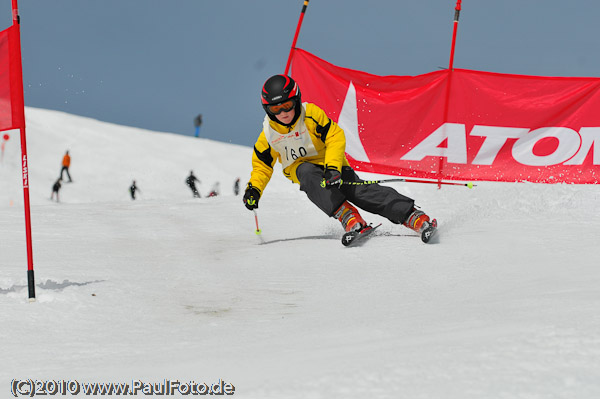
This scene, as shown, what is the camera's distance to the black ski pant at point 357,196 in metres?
5.13

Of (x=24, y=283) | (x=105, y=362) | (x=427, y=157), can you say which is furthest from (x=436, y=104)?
(x=105, y=362)

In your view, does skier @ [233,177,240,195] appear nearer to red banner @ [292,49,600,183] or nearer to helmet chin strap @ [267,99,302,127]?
red banner @ [292,49,600,183]

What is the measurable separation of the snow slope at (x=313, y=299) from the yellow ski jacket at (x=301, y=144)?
2.18ft

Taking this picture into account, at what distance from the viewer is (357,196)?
209 inches

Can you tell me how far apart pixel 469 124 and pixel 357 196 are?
329 centimetres

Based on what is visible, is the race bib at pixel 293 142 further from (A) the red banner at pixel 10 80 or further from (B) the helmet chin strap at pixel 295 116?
(A) the red banner at pixel 10 80

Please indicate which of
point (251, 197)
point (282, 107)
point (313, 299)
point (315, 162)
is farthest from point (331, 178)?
point (313, 299)

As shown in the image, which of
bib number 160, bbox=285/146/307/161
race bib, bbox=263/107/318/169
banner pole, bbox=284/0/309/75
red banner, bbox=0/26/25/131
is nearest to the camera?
red banner, bbox=0/26/25/131

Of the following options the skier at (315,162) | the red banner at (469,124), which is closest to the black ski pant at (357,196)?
the skier at (315,162)

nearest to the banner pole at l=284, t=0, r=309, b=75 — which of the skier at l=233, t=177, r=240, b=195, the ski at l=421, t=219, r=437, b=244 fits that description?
the ski at l=421, t=219, r=437, b=244

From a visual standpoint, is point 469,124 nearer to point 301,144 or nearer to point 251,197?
point 301,144

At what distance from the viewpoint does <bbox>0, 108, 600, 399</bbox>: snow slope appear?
1724 mm

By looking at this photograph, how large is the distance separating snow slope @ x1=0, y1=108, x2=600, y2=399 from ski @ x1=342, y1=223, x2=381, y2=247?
0.12 metres

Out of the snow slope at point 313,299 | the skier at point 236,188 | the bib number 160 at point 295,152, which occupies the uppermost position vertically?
the skier at point 236,188
